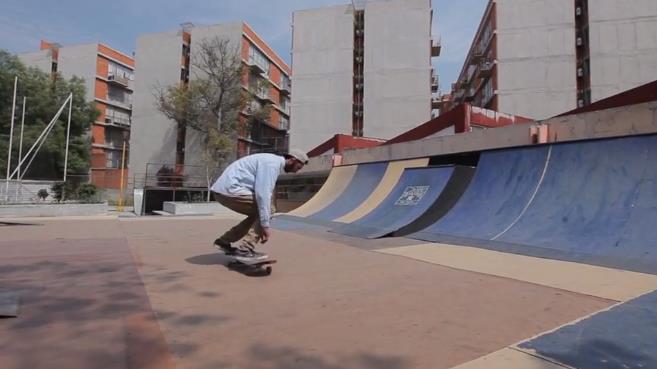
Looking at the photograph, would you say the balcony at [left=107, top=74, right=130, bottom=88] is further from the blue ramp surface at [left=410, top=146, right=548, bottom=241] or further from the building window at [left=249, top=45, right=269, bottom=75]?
the blue ramp surface at [left=410, top=146, right=548, bottom=241]

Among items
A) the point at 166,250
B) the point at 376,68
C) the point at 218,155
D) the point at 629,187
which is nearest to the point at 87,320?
the point at 166,250

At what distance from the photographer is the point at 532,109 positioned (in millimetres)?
37250

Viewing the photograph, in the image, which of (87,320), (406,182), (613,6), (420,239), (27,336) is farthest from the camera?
(613,6)

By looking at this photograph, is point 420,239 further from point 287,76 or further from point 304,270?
point 287,76

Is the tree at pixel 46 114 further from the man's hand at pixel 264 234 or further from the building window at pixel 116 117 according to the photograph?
the man's hand at pixel 264 234

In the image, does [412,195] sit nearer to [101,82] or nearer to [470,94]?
[470,94]

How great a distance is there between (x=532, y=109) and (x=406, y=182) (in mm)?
31342

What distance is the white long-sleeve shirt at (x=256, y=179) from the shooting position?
14.7ft

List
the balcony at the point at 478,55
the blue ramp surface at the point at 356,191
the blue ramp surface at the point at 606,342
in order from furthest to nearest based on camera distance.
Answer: the balcony at the point at 478,55 → the blue ramp surface at the point at 356,191 → the blue ramp surface at the point at 606,342

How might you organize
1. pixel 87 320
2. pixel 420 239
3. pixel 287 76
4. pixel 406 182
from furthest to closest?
pixel 287 76 < pixel 406 182 < pixel 420 239 < pixel 87 320

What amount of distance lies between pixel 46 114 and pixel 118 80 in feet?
44.9

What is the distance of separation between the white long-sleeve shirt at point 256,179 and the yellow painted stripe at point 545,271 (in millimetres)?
2192

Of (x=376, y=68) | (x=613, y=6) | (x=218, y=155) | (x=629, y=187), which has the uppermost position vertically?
(x=613, y=6)

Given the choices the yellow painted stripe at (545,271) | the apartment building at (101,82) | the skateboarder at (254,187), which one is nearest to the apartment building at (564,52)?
the yellow painted stripe at (545,271)
